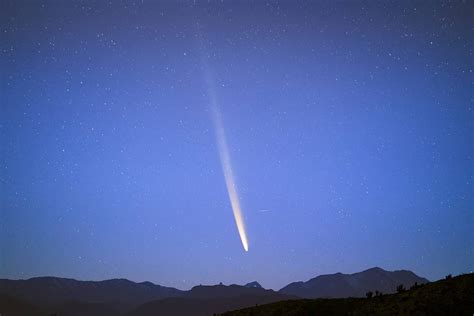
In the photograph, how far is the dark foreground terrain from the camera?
90.8 ft

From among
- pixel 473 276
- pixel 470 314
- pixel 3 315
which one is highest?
pixel 3 315

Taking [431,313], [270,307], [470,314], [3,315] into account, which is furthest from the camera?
[3,315]

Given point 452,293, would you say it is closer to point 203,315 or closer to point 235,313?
point 235,313

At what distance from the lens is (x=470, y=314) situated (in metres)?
25.8

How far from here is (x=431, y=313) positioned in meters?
27.5

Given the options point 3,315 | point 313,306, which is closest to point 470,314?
point 313,306

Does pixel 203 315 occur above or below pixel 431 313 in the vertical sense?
above

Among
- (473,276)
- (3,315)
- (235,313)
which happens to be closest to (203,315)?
(3,315)

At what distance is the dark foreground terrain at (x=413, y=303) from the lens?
27672mm

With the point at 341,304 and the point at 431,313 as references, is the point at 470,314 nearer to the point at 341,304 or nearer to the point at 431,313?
the point at 431,313

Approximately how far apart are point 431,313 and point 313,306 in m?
11.3

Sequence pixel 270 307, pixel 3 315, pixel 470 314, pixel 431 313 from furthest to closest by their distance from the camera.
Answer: pixel 3 315
pixel 270 307
pixel 431 313
pixel 470 314

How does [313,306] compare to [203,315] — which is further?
[203,315]

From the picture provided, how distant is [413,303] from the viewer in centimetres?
2970
